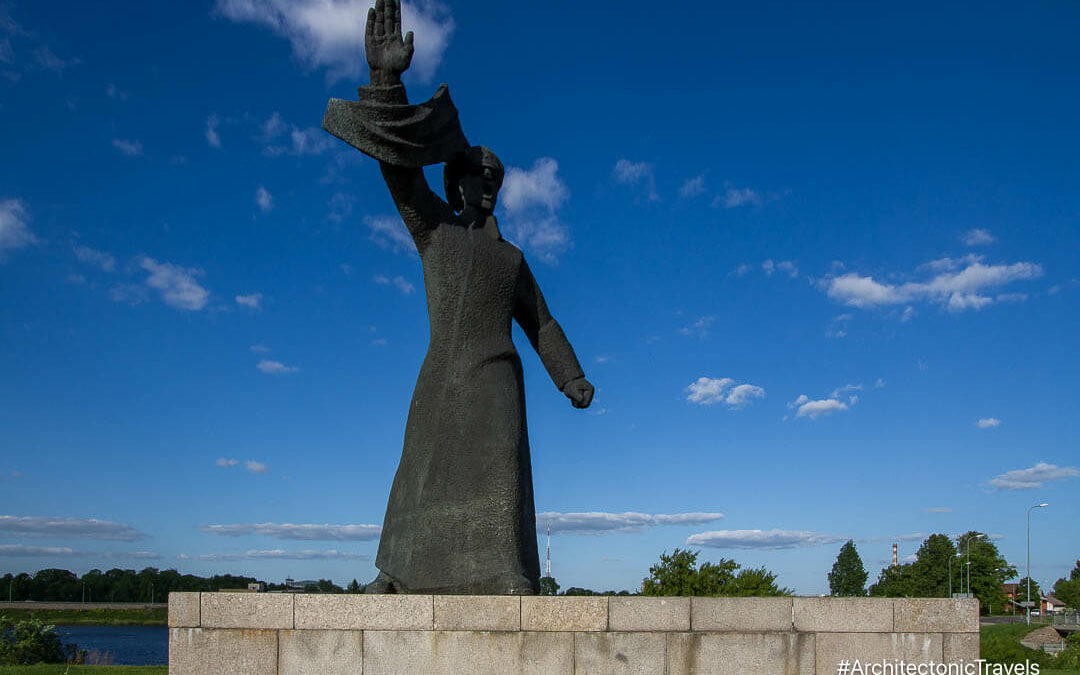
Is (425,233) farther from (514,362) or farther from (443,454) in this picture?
(443,454)

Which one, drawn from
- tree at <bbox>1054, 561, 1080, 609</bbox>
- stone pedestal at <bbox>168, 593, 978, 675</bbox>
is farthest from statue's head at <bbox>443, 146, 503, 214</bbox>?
tree at <bbox>1054, 561, 1080, 609</bbox>

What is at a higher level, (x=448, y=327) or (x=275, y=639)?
(x=448, y=327)

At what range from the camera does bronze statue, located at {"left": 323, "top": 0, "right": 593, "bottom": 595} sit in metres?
6.98

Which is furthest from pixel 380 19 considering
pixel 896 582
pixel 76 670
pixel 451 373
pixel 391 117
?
pixel 896 582

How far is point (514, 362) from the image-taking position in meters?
7.66

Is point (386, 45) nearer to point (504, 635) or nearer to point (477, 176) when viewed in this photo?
point (477, 176)

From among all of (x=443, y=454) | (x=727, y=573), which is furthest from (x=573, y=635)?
(x=727, y=573)

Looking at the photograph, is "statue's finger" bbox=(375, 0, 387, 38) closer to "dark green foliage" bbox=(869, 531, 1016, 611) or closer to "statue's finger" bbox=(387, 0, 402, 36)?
"statue's finger" bbox=(387, 0, 402, 36)

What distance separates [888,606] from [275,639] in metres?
4.47

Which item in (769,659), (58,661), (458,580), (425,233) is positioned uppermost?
(425,233)

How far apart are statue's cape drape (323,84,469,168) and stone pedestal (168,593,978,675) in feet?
11.4

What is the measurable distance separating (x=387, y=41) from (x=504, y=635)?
15.4 ft

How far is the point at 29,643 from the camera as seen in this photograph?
65.5ft

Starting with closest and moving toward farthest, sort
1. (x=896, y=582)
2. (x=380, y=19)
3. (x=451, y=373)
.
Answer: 1. (x=380, y=19)
2. (x=451, y=373)
3. (x=896, y=582)
